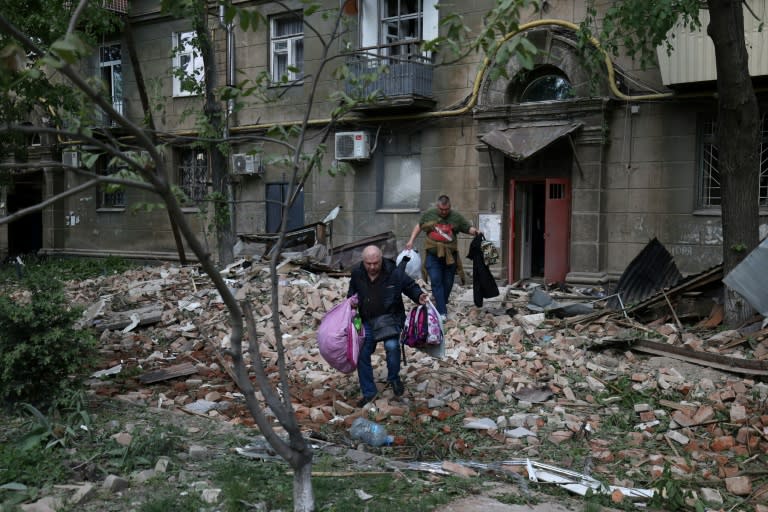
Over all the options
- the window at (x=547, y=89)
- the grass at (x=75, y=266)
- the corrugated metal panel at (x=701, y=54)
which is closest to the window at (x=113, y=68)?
the grass at (x=75, y=266)

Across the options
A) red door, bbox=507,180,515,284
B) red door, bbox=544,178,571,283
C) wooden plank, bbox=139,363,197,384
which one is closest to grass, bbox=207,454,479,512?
wooden plank, bbox=139,363,197,384

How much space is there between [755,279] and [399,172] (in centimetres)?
1077

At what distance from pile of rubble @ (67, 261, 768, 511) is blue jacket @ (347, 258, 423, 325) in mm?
1013

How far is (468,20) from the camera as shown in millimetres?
16281

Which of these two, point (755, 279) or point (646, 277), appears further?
point (646, 277)

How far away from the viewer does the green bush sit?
6.72 metres

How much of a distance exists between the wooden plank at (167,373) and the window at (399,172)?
9210mm

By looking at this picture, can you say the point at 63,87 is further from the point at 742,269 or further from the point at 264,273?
the point at 742,269

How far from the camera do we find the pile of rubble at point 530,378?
6691mm

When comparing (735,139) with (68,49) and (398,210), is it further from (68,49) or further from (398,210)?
(68,49)

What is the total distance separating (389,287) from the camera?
753 cm

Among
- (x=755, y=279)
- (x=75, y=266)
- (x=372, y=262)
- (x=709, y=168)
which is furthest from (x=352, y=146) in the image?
(x=755, y=279)

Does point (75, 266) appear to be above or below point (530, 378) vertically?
above

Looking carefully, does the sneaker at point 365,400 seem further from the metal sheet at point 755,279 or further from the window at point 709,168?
the window at point 709,168
